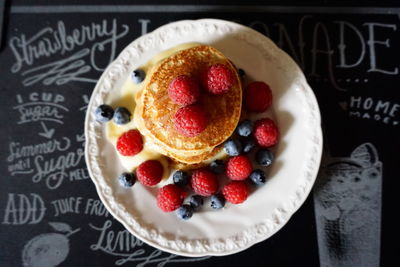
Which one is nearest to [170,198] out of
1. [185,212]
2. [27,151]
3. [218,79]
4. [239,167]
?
[185,212]

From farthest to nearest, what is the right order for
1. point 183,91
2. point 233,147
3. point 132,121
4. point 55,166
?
point 55,166 < point 132,121 < point 233,147 < point 183,91

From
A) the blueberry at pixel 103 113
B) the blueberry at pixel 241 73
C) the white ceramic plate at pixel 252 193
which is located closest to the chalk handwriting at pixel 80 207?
the white ceramic plate at pixel 252 193

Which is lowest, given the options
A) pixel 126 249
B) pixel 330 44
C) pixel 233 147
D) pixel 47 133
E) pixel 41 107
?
pixel 126 249

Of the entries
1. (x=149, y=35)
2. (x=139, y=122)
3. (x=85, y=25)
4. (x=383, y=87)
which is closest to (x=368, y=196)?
(x=383, y=87)

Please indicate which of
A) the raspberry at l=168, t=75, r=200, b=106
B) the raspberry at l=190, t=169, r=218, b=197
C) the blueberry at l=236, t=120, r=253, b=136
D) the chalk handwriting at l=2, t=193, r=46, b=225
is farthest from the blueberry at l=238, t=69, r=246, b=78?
the chalk handwriting at l=2, t=193, r=46, b=225

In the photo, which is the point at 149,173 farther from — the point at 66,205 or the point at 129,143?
the point at 66,205

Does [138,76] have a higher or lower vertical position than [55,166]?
higher

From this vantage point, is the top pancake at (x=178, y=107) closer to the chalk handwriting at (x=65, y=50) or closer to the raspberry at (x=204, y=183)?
the raspberry at (x=204, y=183)
